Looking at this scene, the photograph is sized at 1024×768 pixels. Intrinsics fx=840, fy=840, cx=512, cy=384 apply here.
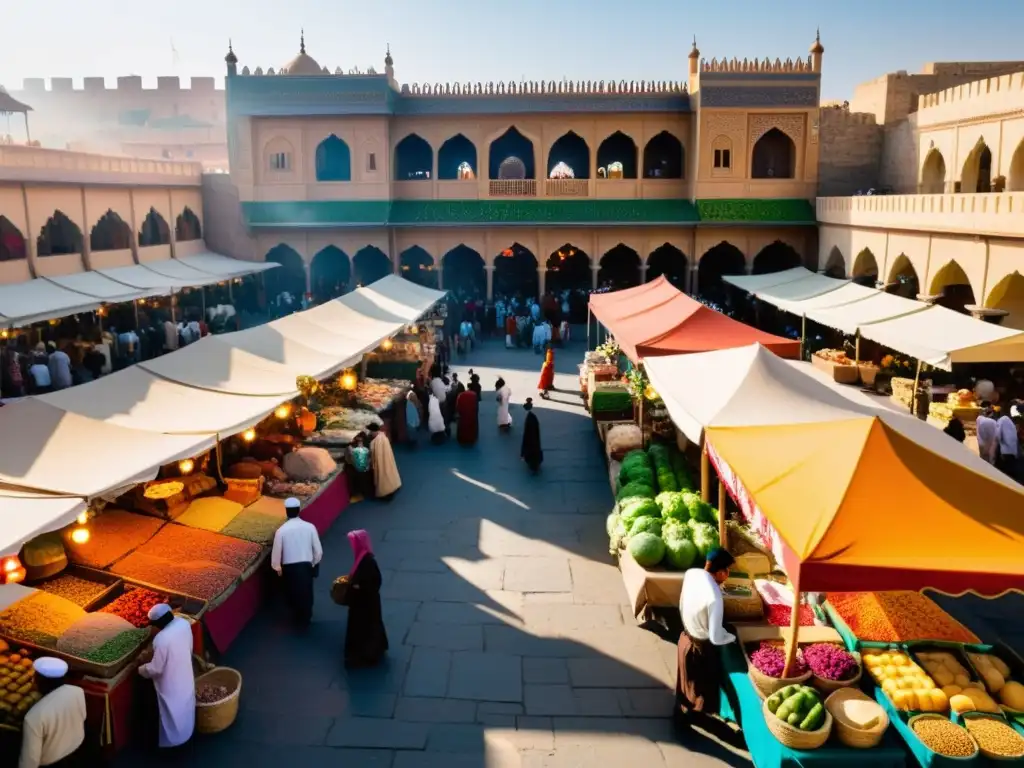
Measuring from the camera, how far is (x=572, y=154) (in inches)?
1126

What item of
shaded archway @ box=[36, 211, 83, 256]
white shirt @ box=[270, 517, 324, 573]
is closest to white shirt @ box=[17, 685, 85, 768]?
white shirt @ box=[270, 517, 324, 573]

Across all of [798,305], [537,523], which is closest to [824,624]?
[537,523]

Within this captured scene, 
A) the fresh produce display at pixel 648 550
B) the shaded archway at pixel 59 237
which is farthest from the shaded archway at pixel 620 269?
the fresh produce display at pixel 648 550

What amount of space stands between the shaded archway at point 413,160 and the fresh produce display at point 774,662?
23.5 meters

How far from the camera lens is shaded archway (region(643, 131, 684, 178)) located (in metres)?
26.7

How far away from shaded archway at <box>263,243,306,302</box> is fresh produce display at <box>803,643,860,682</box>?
22.7 meters

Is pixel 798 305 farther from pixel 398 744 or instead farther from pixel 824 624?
pixel 398 744

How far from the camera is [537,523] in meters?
9.66

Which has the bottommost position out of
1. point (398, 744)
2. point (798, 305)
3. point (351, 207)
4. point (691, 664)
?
point (398, 744)

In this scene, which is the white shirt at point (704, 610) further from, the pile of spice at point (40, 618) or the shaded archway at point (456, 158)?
the shaded archway at point (456, 158)

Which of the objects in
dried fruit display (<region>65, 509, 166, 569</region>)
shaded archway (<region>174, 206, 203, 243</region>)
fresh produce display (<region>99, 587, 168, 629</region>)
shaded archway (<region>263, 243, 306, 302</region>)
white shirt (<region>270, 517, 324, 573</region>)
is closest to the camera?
fresh produce display (<region>99, 587, 168, 629</region>)

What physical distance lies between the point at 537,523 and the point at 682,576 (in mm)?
2804

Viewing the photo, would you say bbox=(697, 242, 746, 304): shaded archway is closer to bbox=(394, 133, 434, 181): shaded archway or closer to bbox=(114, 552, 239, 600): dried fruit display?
bbox=(394, 133, 434, 181): shaded archway

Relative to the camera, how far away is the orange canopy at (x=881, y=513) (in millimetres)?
4703
